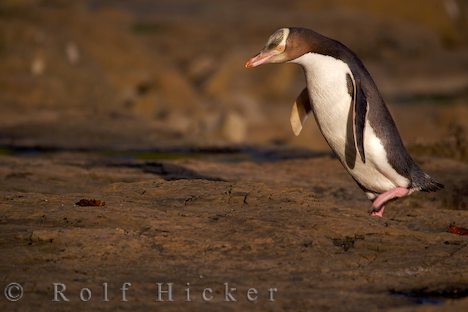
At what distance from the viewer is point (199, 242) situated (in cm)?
735

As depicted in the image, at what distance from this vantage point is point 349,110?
8625 mm

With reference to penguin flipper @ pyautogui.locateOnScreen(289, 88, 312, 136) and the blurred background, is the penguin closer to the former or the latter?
penguin flipper @ pyautogui.locateOnScreen(289, 88, 312, 136)

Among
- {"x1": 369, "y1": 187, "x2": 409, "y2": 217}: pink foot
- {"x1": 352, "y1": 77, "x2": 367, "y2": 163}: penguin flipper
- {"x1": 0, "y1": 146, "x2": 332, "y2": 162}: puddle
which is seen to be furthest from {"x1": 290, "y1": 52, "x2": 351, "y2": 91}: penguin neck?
{"x1": 0, "y1": 146, "x2": 332, "y2": 162}: puddle

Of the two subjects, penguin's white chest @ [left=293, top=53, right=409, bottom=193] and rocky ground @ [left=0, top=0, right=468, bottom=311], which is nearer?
rocky ground @ [left=0, top=0, right=468, bottom=311]

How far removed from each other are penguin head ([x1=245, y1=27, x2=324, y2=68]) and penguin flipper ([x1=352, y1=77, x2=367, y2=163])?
0.41 m

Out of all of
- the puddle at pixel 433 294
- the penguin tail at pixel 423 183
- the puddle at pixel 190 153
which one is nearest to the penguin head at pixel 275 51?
the penguin tail at pixel 423 183

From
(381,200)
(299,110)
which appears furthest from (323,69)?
(381,200)

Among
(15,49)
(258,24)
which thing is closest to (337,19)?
(258,24)

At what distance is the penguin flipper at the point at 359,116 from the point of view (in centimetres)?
848

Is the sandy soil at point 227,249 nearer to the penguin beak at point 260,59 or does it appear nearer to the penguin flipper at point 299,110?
the penguin flipper at point 299,110

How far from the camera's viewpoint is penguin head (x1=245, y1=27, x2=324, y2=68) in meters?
8.60

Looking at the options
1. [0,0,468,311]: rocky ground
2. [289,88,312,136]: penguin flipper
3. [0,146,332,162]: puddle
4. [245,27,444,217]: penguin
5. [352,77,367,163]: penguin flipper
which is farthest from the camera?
[0,146,332,162]: puddle

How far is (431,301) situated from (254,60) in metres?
2.90

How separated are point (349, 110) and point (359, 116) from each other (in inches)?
6.3
